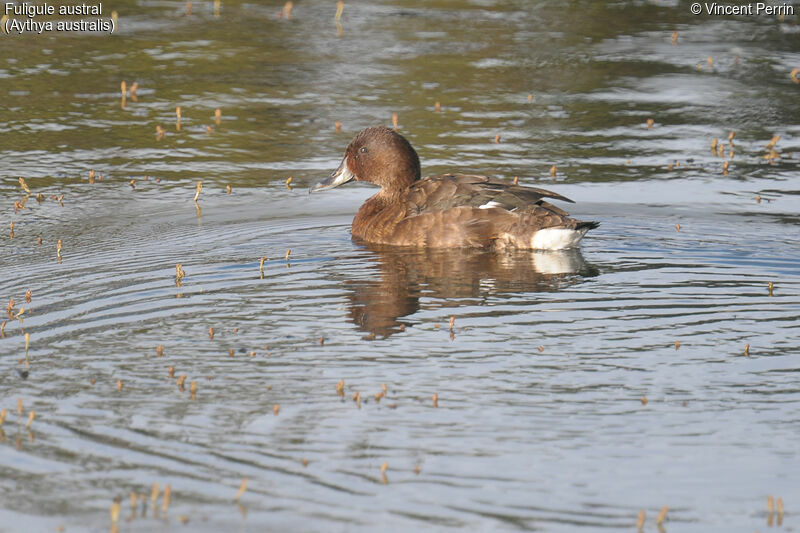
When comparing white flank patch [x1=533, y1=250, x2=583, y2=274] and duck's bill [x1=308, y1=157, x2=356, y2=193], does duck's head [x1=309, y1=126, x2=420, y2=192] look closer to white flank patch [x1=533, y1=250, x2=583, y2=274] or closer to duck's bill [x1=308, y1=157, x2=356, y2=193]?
duck's bill [x1=308, y1=157, x2=356, y2=193]

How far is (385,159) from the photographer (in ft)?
39.5

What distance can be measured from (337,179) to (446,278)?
9.95 ft

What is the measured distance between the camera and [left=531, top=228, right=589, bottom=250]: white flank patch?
1068 centimetres

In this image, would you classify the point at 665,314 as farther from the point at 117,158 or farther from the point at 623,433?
the point at 117,158

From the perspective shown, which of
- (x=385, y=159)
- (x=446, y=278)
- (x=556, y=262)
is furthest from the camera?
(x=385, y=159)

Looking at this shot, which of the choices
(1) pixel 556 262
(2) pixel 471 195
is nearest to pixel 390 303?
(1) pixel 556 262

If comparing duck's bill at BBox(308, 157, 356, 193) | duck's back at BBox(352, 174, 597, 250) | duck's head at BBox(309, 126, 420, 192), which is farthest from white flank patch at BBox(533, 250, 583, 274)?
duck's bill at BBox(308, 157, 356, 193)

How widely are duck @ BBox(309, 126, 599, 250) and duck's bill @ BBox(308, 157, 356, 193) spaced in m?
0.92

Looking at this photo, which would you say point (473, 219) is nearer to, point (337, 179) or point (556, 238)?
point (556, 238)

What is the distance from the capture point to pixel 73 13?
21.6 metres

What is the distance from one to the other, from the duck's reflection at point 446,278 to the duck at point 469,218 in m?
0.13

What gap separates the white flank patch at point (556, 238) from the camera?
1068 cm

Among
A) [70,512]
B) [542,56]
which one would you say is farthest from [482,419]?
[542,56]

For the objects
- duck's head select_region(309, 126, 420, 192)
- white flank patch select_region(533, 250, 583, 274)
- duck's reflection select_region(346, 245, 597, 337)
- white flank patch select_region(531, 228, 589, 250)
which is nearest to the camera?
duck's reflection select_region(346, 245, 597, 337)
